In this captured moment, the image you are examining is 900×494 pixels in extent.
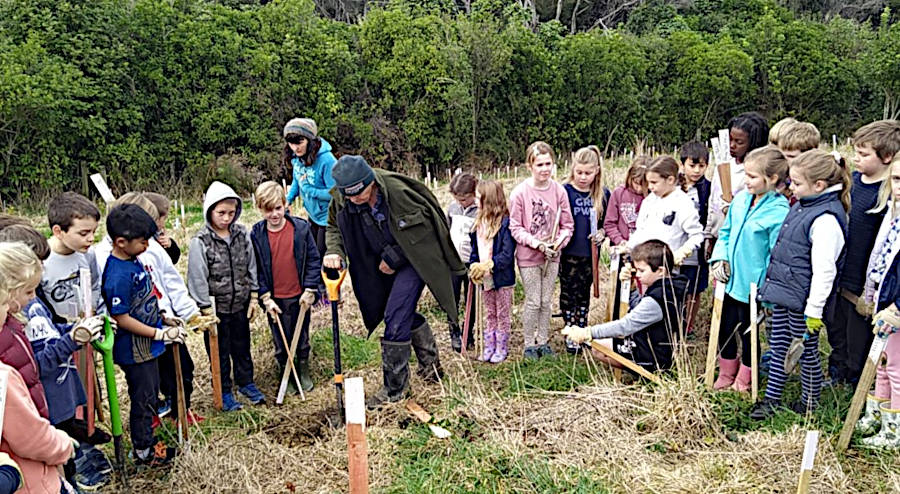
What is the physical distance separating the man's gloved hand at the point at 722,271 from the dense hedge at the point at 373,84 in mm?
11626

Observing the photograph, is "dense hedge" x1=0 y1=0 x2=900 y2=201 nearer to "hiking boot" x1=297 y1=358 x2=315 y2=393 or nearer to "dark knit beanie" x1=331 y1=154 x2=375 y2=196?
"hiking boot" x1=297 y1=358 x2=315 y2=393

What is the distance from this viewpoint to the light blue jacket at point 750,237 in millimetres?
4191

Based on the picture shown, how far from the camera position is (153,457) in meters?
3.96

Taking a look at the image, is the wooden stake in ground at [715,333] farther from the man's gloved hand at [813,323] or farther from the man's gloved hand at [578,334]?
the man's gloved hand at [578,334]

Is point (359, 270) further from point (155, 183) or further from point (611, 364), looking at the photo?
point (155, 183)

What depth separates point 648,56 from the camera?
829 inches

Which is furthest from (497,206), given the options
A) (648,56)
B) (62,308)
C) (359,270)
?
(648,56)

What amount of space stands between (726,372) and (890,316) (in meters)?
1.28

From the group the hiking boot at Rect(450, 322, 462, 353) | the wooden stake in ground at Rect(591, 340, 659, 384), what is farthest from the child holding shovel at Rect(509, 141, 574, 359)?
the wooden stake in ground at Rect(591, 340, 659, 384)

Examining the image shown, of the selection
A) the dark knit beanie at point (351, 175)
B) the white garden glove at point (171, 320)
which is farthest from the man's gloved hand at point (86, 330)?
the dark knit beanie at point (351, 175)

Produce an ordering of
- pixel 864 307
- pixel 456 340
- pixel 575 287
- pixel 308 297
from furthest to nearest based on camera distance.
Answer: pixel 456 340, pixel 575 287, pixel 308 297, pixel 864 307

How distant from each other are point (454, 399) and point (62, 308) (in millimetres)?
2392

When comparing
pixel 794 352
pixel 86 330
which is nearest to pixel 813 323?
pixel 794 352

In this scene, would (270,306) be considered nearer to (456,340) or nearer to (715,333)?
(456,340)
